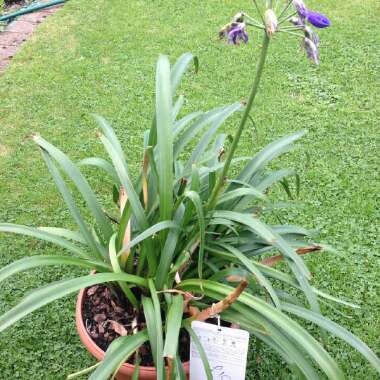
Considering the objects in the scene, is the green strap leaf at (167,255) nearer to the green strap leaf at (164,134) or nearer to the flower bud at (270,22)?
the green strap leaf at (164,134)

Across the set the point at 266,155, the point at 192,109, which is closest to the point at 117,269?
the point at 266,155

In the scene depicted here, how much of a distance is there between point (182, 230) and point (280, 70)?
2.39 metres

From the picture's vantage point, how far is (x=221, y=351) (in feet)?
4.83

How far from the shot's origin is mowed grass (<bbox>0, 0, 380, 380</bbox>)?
212 cm

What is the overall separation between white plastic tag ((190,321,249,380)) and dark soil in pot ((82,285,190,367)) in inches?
6.5

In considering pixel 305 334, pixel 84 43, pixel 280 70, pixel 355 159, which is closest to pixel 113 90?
pixel 84 43

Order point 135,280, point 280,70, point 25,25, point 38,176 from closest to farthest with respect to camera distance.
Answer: point 135,280 → point 38,176 → point 280,70 → point 25,25

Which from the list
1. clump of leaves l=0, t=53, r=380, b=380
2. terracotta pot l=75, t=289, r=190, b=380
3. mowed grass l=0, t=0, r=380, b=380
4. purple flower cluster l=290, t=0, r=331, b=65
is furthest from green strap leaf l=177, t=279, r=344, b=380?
purple flower cluster l=290, t=0, r=331, b=65

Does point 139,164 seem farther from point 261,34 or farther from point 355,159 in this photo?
point 261,34

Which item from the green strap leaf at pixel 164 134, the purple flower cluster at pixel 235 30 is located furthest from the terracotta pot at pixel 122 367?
the purple flower cluster at pixel 235 30

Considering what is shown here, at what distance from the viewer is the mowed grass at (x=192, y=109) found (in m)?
2.12

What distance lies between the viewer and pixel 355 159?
2961 mm

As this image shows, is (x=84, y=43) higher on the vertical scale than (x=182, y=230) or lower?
higher

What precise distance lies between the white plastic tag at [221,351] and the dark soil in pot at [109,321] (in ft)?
0.54
